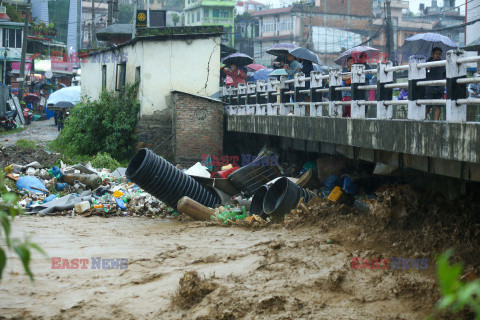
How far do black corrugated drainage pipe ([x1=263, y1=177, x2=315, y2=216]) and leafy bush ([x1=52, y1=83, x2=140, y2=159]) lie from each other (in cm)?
814

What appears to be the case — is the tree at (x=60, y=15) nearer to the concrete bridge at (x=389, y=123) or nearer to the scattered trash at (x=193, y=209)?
the concrete bridge at (x=389, y=123)

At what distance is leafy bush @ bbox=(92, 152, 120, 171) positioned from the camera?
1808cm

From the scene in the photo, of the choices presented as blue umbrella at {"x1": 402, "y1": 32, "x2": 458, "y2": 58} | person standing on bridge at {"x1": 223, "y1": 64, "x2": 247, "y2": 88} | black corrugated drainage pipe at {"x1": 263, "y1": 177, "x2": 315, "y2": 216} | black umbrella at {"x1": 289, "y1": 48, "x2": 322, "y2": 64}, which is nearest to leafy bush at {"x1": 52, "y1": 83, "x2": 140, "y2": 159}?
person standing on bridge at {"x1": 223, "y1": 64, "x2": 247, "y2": 88}

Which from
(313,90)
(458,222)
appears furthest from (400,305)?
(313,90)

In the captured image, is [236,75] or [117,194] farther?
[236,75]

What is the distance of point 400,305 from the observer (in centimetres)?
644

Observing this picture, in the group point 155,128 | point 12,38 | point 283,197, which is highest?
point 12,38

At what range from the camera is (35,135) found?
29.3m

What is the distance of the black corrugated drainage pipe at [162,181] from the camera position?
12664mm

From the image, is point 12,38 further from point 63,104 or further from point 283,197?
point 283,197

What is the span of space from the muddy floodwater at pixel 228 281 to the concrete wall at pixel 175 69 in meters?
8.72

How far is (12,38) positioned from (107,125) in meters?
31.2

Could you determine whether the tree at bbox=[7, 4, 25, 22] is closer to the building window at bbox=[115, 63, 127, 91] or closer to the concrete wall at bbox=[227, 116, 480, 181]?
the building window at bbox=[115, 63, 127, 91]

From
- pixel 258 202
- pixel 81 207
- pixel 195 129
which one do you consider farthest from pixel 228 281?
pixel 195 129
